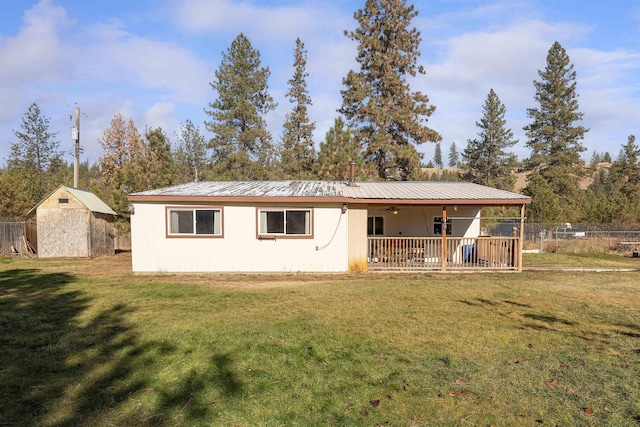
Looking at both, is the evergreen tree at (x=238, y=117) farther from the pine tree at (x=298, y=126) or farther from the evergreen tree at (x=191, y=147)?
the evergreen tree at (x=191, y=147)

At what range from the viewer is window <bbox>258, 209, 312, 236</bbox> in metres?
12.1

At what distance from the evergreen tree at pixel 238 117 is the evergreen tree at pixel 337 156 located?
7.60 m

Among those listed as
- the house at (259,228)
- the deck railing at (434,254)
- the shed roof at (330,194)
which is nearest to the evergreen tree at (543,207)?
the shed roof at (330,194)

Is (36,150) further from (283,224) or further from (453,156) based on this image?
(453,156)

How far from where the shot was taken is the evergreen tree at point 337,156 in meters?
21.5

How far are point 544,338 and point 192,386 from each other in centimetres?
505

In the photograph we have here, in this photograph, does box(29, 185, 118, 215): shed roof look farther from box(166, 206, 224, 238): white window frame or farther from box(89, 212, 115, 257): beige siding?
box(166, 206, 224, 238): white window frame

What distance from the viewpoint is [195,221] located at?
1196 cm

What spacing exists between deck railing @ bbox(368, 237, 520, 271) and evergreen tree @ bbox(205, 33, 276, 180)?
1677 centimetres

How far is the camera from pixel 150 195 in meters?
11.6

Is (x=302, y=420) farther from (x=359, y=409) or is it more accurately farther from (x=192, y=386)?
(x=192, y=386)

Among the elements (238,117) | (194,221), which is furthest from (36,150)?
(194,221)

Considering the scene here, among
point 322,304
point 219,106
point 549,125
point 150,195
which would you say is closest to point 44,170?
point 219,106

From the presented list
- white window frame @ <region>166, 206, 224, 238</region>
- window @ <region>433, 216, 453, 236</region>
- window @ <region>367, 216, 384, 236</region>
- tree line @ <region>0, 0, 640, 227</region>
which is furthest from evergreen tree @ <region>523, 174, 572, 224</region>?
white window frame @ <region>166, 206, 224, 238</region>
